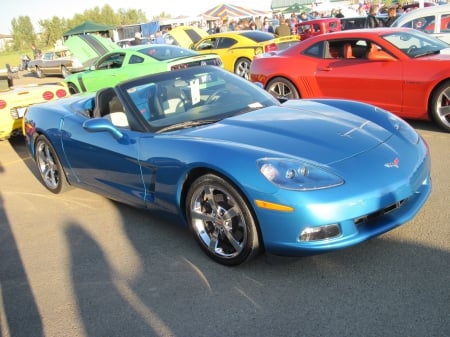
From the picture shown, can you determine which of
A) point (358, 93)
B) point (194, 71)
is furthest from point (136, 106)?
point (358, 93)

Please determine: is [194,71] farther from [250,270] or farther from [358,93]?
[358,93]

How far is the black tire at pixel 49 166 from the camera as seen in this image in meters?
4.96

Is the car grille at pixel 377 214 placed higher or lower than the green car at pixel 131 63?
lower

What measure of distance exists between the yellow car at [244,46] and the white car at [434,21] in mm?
3152

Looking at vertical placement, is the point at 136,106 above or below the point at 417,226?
above

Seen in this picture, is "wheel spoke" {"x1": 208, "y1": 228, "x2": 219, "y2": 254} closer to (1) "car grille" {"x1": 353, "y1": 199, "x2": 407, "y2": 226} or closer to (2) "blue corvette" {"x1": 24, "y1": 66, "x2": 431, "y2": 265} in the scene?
(2) "blue corvette" {"x1": 24, "y1": 66, "x2": 431, "y2": 265}

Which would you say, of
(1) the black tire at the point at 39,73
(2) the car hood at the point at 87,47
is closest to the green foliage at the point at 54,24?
(1) the black tire at the point at 39,73

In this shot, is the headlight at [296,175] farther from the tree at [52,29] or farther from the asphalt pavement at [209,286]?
the tree at [52,29]

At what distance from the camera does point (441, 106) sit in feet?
19.5

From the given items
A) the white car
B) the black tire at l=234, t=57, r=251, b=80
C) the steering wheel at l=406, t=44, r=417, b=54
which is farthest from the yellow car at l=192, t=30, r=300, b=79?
the steering wheel at l=406, t=44, r=417, b=54

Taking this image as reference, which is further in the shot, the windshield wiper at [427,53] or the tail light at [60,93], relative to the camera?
the tail light at [60,93]

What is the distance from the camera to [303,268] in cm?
310

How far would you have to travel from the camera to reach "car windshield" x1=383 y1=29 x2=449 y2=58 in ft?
20.9

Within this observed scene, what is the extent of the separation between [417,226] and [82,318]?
2.43 meters
